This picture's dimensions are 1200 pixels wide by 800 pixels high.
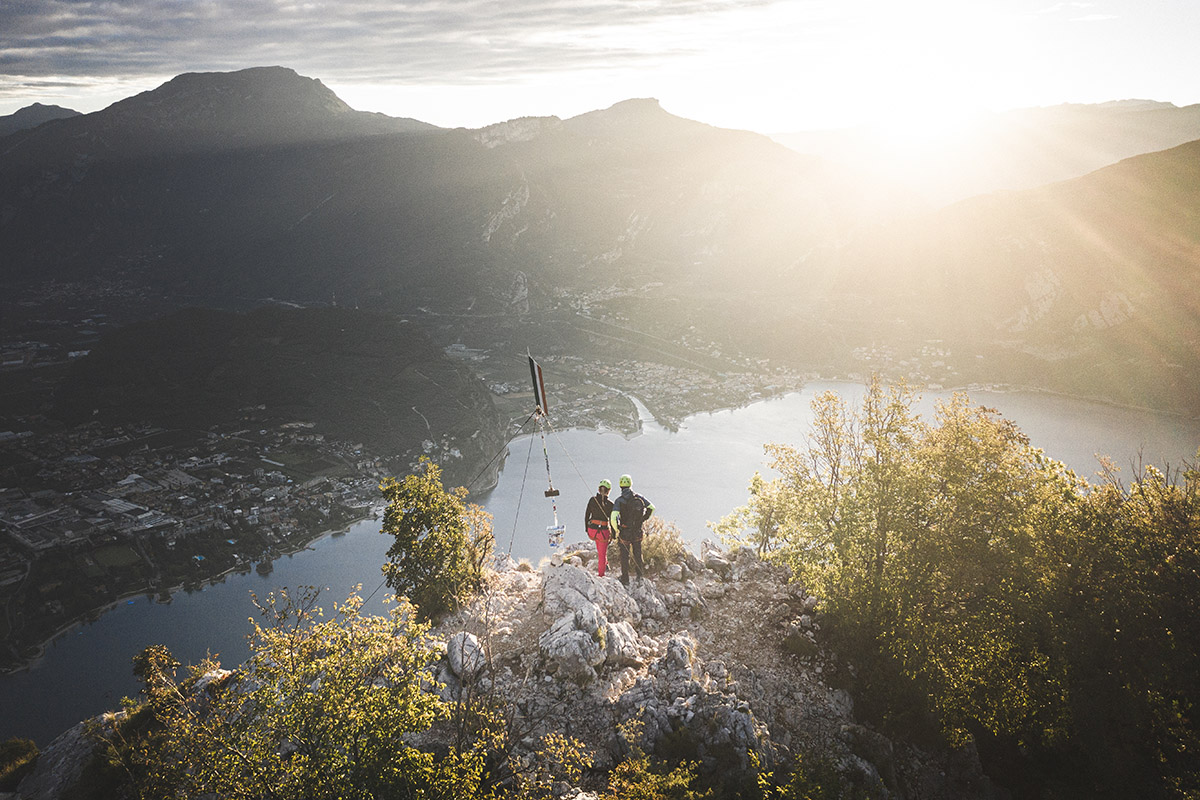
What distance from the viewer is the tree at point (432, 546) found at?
1397 cm

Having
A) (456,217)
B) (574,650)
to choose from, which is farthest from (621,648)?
(456,217)

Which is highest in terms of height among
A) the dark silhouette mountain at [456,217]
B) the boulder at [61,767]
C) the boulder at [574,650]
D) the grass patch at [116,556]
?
the dark silhouette mountain at [456,217]

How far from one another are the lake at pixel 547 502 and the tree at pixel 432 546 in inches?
500

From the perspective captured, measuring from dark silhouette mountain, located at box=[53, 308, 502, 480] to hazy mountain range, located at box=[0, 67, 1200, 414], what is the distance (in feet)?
Answer: 121

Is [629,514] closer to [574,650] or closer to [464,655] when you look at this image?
[574,650]

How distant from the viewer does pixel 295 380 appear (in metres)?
88.8

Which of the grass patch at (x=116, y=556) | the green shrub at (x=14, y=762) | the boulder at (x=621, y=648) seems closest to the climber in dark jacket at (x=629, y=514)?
the boulder at (x=621, y=648)

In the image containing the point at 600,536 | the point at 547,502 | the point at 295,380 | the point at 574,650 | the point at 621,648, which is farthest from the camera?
the point at 295,380

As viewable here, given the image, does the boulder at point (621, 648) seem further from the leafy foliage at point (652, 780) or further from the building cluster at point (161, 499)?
the building cluster at point (161, 499)

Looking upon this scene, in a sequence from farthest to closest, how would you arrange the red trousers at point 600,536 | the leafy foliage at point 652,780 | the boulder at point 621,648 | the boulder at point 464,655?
the red trousers at point 600,536 < the boulder at point 621,648 < the boulder at point 464,655 < the leafy foliage at point 652,780

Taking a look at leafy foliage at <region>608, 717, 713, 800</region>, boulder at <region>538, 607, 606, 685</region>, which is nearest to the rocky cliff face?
boulder at <region>538, 607, 606, 685</region>

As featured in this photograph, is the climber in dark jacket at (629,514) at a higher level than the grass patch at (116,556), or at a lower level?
higher

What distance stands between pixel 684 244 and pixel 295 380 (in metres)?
106

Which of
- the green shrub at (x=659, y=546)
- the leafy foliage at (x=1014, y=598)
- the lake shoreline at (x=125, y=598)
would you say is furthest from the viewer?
the lake shoreline at (x=125, y=598)
